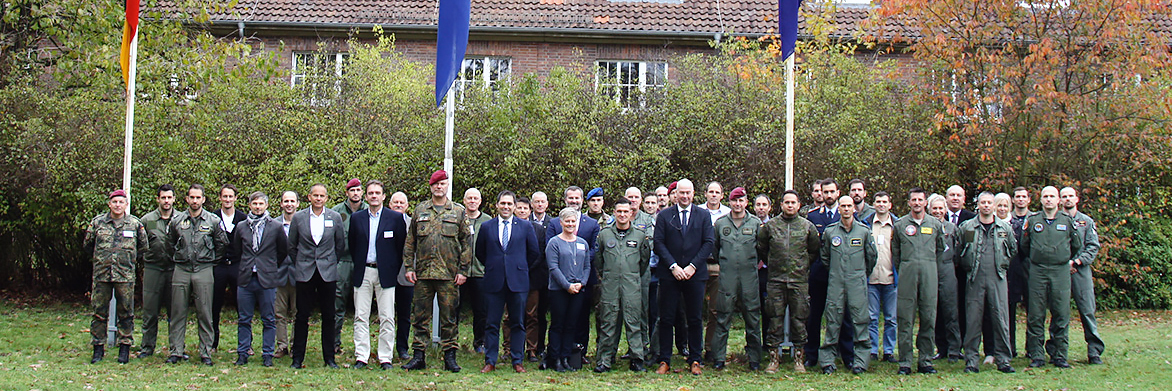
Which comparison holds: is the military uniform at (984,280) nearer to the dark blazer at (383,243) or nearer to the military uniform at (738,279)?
the military uniform at (738,279)

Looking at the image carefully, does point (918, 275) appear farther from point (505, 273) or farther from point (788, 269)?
point (505, 273)

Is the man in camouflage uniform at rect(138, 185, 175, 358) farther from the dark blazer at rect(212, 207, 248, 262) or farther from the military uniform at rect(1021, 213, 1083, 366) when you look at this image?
the military uniform at rect(1021, 213, 1083, 366)

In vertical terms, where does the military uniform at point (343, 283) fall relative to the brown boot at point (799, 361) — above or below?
above

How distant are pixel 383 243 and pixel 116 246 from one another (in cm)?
243

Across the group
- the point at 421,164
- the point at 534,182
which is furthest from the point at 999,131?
the point at 421,164

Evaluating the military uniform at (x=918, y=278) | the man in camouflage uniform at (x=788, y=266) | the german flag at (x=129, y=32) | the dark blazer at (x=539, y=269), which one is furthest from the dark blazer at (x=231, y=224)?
the military uniform at (x=918, y=278)

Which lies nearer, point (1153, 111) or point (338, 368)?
point (338, 368)

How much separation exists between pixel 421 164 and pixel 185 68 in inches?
165

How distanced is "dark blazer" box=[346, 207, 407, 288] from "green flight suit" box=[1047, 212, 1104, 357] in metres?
6.24

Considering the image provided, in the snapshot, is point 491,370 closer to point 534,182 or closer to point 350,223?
point 350,223

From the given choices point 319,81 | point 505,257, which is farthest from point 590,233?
point 319,81

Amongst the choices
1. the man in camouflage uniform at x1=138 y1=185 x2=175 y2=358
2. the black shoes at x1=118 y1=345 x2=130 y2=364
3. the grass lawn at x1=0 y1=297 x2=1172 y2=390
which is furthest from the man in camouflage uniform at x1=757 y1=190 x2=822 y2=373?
the black shoes at x1=118 y1=345 x2=130 y2=364

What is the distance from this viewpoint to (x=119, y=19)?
1409 cm

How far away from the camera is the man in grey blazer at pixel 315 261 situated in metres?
8.62
